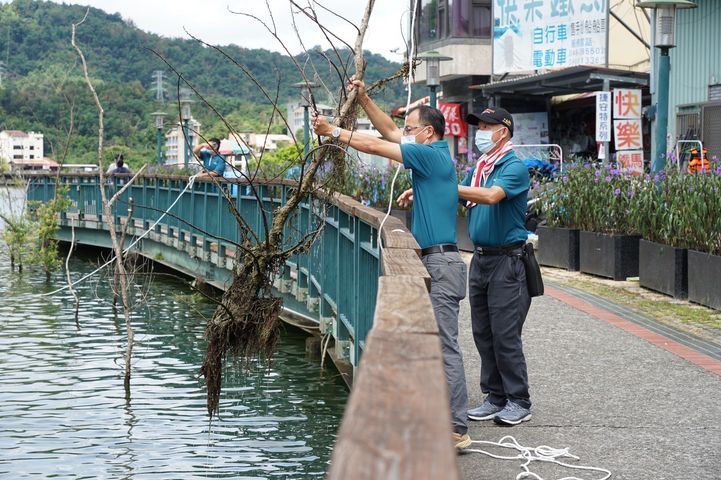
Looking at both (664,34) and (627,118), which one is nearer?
(664,34)

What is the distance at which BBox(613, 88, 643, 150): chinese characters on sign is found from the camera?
24.9 meters

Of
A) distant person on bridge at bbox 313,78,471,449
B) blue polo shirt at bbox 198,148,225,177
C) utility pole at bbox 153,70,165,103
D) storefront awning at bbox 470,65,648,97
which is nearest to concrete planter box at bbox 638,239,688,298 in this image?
blue polo shirt at bbox 198,148,225,177

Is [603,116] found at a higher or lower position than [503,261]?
higher

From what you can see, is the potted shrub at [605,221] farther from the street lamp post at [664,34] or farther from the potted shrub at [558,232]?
the street lamp post at [664,34]

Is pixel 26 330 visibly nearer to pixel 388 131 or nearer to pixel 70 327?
pixel 70 327

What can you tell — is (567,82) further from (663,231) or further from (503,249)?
(503,249)

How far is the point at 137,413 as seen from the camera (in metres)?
11.7

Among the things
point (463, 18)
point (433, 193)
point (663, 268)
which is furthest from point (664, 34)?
point (463, 18)

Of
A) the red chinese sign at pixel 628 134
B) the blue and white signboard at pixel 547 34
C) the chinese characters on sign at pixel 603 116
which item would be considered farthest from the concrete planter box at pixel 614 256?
the blue and white signboard at pixel 547 34

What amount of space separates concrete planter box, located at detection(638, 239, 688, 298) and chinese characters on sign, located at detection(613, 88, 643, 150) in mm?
11128

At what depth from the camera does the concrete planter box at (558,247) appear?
16234 mm

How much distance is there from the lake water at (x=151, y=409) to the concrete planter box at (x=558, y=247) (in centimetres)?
366

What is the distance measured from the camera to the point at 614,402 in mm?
7566

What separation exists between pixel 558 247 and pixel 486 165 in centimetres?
967
